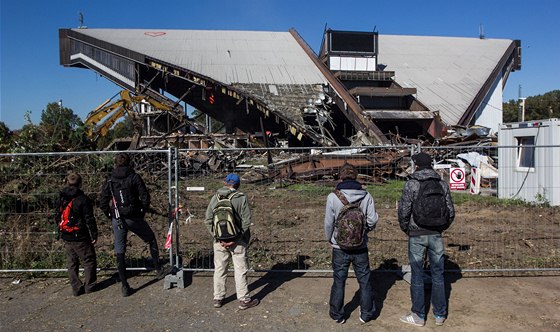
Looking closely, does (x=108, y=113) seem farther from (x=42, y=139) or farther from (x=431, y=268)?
(x=431, y=268)

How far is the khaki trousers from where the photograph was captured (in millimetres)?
5055

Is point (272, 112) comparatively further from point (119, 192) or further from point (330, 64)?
point (119, 192)

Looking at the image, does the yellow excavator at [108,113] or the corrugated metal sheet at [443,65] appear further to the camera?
the corrugated metal sheet at [443,65]

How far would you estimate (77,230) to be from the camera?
5.48m

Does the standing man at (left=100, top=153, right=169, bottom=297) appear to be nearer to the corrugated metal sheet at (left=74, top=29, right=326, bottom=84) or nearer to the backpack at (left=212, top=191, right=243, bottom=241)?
the backpack at (left=212, top=191, right=243, bottom=241)

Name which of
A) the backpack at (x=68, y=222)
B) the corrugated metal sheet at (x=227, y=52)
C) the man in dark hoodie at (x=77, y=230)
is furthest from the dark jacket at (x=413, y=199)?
the corrugated metal sheet at (x=227, y=52)

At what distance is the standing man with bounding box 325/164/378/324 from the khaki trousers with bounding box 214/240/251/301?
111cm

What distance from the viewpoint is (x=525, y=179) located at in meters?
11.8

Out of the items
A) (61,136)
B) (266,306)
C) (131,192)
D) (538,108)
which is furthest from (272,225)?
(538,108)

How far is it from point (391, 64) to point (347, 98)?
377 inches

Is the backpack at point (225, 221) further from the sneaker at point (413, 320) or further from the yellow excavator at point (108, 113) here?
the yellow excavator at point (108, 113)

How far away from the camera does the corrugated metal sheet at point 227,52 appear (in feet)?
86.0

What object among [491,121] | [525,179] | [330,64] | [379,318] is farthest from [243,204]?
[491,121]

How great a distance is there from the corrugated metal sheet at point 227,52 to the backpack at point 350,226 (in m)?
21.3
